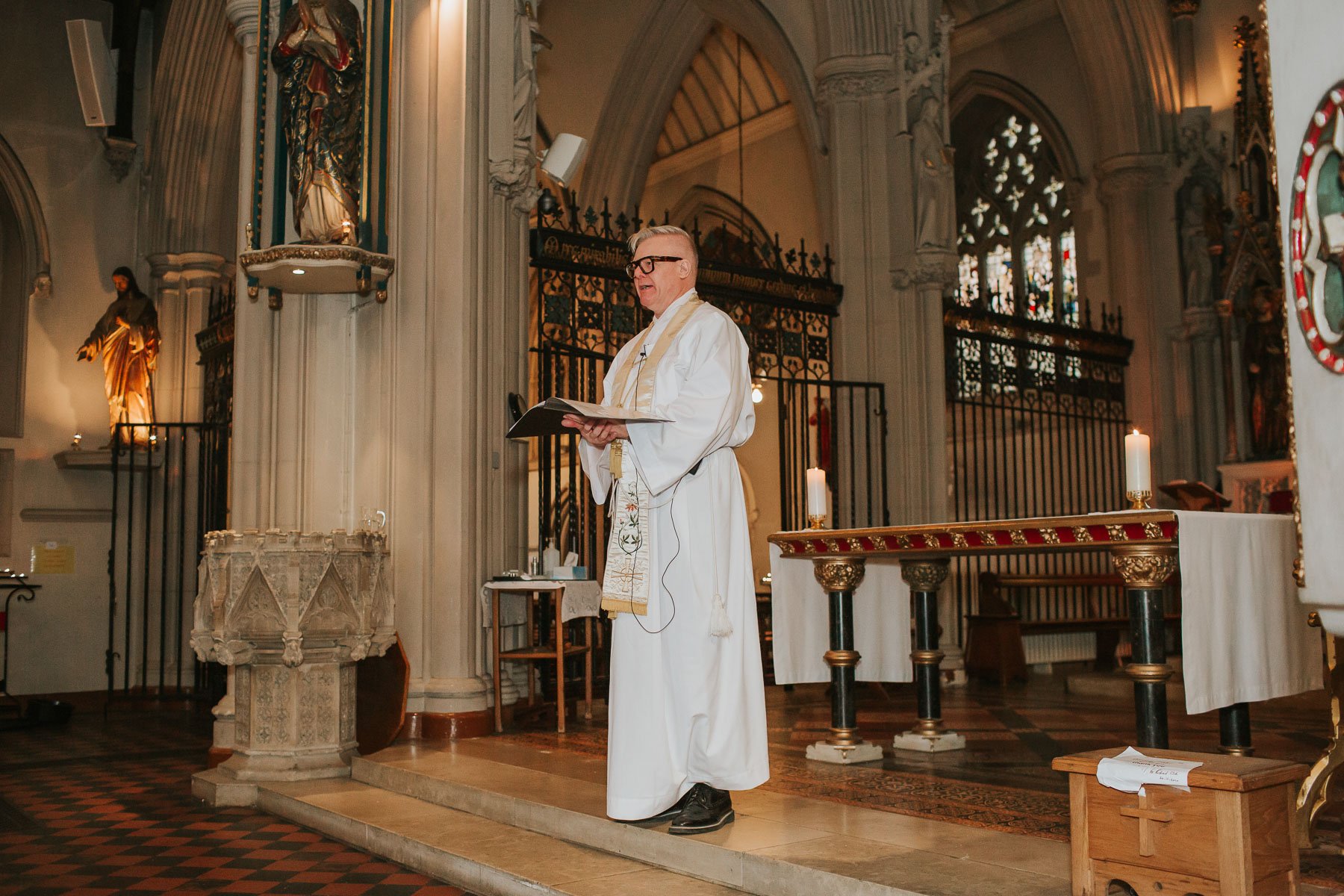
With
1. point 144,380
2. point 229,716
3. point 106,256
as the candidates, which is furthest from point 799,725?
point 106,256

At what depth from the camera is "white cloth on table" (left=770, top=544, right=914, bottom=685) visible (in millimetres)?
5656

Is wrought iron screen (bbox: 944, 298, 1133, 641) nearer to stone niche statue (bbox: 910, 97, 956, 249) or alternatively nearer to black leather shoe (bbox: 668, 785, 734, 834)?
stone niche statue (bbox: 910, 97, 956, 249)

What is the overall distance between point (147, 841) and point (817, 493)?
3.18 metres

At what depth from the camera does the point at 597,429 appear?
3.77 meters

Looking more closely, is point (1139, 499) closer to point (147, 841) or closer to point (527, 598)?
point (527, 598)

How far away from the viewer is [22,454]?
36.5ft

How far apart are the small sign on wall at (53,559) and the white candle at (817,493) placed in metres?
8.32

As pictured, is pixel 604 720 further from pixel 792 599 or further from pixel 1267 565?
pixel 1267 565

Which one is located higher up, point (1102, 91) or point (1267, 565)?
point (1102, 91)

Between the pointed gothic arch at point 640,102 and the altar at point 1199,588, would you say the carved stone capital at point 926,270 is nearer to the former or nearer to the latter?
the altar at point 1199,588

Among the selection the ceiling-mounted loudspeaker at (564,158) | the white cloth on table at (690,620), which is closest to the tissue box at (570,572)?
the ceiling-mounted loudspeaker at (564,158)

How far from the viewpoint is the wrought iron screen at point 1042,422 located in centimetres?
1074

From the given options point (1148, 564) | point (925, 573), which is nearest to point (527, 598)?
point (925, 573)

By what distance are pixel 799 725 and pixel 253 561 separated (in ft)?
10.4
